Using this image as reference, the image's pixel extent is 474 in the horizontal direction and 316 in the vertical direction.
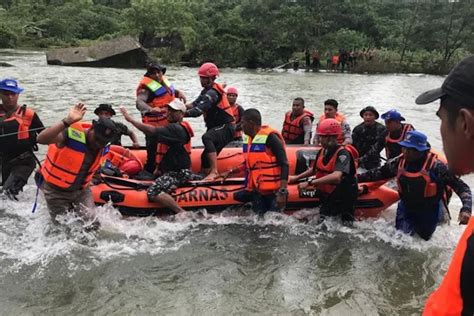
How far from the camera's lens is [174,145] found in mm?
5531

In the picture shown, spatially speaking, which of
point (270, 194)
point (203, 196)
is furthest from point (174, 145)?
point (270, 194)

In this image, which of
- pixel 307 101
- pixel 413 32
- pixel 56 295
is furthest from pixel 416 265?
pixel 413 32

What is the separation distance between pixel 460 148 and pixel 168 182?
4730mm

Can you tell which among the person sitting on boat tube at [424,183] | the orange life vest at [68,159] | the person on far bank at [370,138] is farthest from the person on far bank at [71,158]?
the person on far bank at [370,138]

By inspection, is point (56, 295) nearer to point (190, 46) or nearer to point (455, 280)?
point (455, 280)

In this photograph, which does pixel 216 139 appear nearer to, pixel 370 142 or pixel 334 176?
pixel 334 176

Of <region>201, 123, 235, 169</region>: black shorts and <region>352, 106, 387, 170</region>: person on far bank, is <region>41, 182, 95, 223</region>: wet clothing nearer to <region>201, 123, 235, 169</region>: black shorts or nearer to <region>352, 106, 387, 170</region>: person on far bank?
<region>201, 123, 235, 169</region>: black shorts

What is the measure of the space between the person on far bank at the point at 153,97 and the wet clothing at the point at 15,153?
126 cm

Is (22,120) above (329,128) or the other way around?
the other way around

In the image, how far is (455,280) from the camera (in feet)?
3.51

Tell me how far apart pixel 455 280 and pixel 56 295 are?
358 centimetres

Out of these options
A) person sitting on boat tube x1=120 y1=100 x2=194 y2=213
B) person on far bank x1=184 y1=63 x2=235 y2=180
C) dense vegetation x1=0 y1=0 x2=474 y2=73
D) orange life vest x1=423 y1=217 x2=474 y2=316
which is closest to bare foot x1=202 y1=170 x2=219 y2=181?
person on far bank x1=184 y1=63 x2=235 y2=180

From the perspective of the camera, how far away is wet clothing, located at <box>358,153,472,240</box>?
471 cm

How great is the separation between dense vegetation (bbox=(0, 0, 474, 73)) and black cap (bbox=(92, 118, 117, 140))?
27.1 metres
